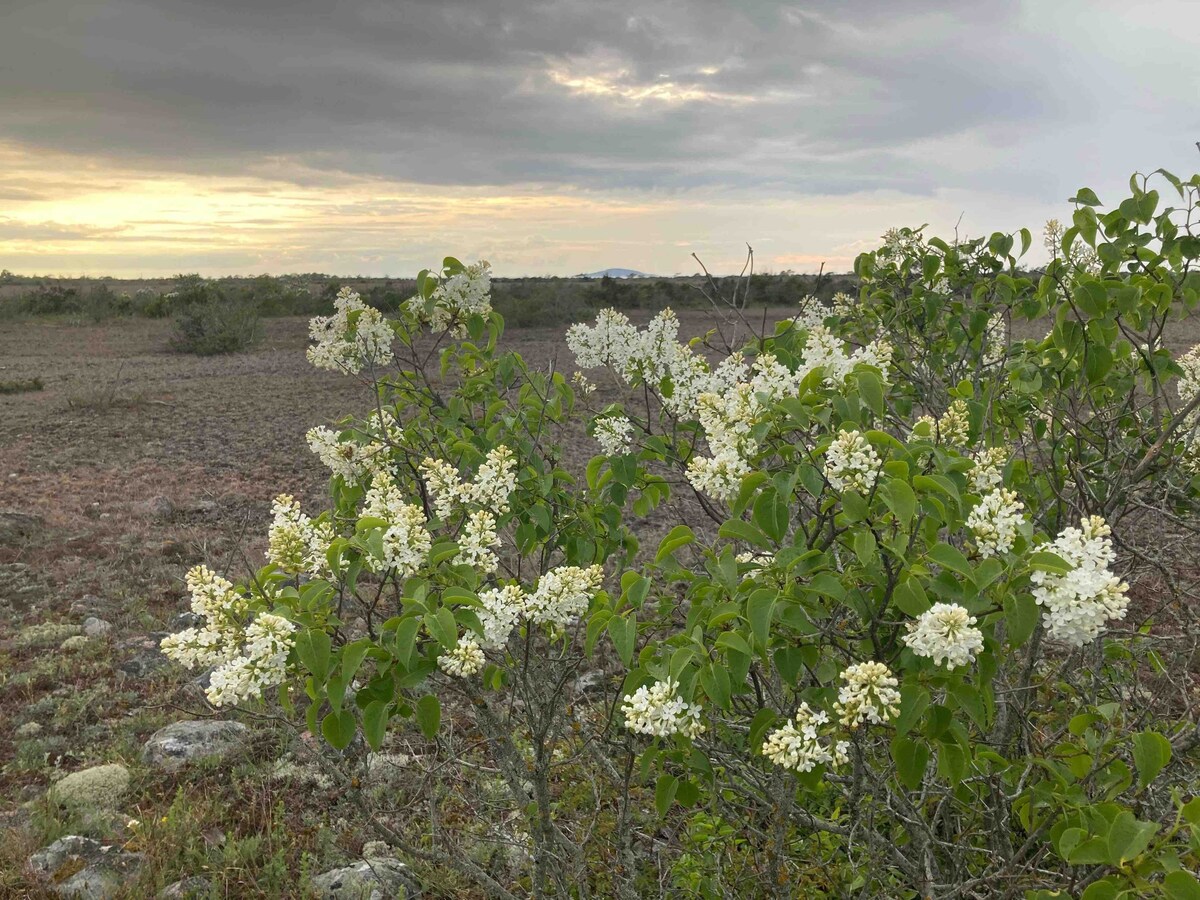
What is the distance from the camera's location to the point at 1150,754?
68.8 inches

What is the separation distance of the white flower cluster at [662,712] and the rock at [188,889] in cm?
319

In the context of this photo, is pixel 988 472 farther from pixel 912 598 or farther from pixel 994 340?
pixel 994 340

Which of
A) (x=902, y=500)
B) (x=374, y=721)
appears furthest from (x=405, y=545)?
(x=902, y=500)

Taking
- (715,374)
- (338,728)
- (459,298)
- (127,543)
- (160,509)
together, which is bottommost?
(127,543)

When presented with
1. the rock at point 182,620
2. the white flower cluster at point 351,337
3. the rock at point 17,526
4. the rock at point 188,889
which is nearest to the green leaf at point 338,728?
the white flower cluster at point 351,337

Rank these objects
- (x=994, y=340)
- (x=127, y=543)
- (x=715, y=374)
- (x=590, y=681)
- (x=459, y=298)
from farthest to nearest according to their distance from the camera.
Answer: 1. (x=127, y=543)
2. (x=590, y=681)
3. (x=994, y=340)
4. (x=459, y=298)
5. (x=715, y=374)

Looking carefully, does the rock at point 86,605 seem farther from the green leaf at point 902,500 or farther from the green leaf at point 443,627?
the green leaf at point 902,500

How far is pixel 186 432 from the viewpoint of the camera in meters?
15.3

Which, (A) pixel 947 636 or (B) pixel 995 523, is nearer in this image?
(A) pixel 947 636

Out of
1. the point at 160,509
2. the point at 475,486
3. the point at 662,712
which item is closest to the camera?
the point at 662,712

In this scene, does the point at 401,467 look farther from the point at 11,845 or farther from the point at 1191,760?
the point at 1191,760

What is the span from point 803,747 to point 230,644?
1550 mm

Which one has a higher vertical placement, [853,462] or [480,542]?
[853,462]

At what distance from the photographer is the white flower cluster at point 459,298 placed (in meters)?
3.89
